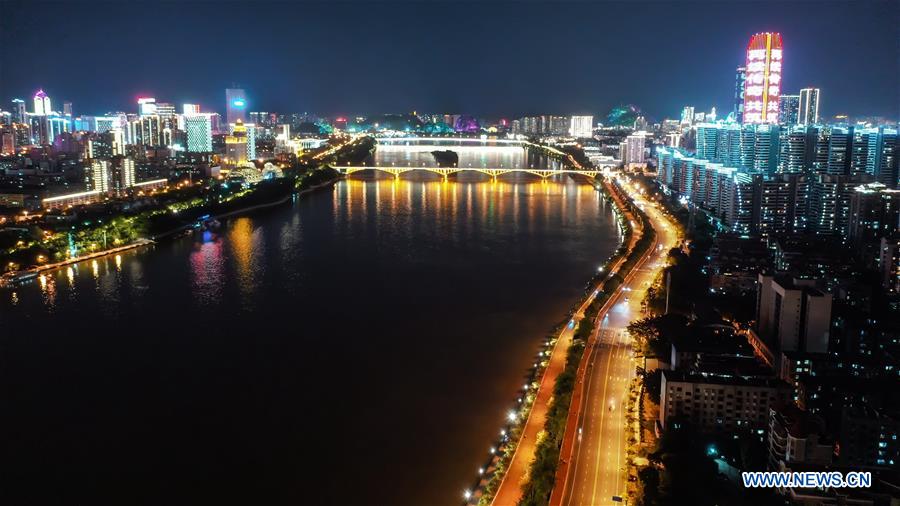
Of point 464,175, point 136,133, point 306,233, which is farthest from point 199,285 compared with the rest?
point 136,133

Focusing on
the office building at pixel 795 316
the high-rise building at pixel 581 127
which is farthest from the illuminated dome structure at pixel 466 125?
the office building at pixel 795 316

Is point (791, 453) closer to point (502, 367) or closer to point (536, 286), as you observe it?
point (502, 367)

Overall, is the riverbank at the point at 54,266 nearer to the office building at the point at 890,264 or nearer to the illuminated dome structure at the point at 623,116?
the office building at the point at 890,264

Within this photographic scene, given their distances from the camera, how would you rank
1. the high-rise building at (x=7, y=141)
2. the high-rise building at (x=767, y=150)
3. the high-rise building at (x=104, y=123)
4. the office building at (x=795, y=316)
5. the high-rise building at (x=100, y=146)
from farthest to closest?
the high-rise building at (x=104, y=123) → the high-rise building at (x=7, y=141) → the high-rise building at (x=100, y=146) → the high-rise building at (x=767, y=150) → the office building at (x=795, y=316)

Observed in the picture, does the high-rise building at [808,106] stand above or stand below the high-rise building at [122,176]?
above

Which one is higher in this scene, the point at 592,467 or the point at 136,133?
the point at 136,133

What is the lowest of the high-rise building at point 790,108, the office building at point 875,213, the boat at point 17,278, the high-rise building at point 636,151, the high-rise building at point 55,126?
the boat at point 17,278
